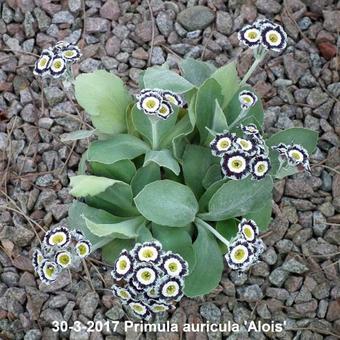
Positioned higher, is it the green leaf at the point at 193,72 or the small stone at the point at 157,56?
the green leaf at the point at 193,72

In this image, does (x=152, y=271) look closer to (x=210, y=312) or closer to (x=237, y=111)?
(x=210, y=312)

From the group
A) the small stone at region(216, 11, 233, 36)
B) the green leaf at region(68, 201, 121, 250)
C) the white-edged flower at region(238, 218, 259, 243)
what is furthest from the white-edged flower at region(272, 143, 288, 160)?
the small stone at region(216, 11, 233, 36)

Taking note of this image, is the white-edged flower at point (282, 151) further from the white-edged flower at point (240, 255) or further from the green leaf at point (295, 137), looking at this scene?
the white-edged flower at point (240, 255)

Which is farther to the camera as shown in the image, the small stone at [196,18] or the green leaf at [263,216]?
the small stone at [196,18]

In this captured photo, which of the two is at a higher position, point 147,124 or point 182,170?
point 147,124

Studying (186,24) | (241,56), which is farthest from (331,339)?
(186,24)

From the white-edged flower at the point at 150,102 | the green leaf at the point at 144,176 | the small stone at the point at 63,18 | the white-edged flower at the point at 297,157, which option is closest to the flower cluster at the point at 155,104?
the white-edged flower at the point at 150,102

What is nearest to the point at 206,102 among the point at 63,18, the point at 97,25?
the point at 97,25
